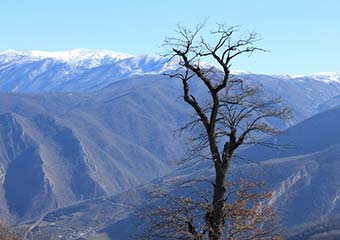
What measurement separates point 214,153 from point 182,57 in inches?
151

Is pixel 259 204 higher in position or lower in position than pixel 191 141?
lower

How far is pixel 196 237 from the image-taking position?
23.4 m

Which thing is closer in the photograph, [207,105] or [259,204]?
[259,204]

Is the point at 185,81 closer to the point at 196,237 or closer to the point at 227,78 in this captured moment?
the point at 227,78

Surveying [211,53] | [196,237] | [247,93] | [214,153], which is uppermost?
[211,53]

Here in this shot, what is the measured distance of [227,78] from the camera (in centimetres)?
2428

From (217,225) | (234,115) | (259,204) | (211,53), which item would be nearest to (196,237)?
(217,225)

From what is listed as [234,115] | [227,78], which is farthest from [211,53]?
[234,115]

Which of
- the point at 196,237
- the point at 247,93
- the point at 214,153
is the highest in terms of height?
the point at 247,93

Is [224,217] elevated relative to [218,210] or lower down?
lower down

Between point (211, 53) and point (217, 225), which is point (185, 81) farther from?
point (217, 225)

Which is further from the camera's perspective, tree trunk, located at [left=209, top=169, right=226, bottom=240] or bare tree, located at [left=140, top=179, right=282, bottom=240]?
bare tree, located at [left=140, top=179, right=282, bottom=240]

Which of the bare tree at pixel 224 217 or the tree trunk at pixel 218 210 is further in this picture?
the bare tree at pixel 224 217

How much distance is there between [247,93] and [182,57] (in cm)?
284
